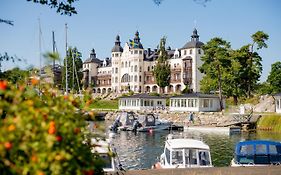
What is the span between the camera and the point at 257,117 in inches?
2004

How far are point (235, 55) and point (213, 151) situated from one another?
3987 centimetres

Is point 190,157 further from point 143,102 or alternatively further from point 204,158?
point 143,102

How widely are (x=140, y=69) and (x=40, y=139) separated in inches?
4365

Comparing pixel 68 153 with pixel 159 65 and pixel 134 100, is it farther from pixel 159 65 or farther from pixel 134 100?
pixel 159 65

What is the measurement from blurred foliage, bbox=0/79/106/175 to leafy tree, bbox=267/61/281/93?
72.6 meters

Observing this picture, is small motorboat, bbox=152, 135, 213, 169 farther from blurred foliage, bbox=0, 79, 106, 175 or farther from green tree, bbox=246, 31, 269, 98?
green tree, bbox=246, 31, 269, 98

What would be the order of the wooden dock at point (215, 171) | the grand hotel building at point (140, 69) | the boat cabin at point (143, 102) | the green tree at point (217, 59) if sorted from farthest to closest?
the grand hotel building at point (140, 69) → the boat cabin at point (143, 102) → the green tree at point (217, 59) → the wooden dock at point (215, 171)

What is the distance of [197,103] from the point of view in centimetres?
6719

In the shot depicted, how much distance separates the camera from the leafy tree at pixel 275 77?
71.4 metres

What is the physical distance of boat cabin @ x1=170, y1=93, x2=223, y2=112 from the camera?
6719cm

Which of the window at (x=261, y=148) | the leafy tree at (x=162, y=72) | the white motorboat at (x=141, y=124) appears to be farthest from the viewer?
the leafy tree at (x=162, y=72)

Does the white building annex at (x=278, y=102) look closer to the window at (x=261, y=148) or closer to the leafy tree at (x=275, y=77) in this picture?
the leafy tree at (x=275, y=77)

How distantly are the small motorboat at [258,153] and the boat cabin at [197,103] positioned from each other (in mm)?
49812

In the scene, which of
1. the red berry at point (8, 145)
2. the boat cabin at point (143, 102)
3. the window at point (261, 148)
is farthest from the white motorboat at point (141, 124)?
the red berry at point (8, 145)
